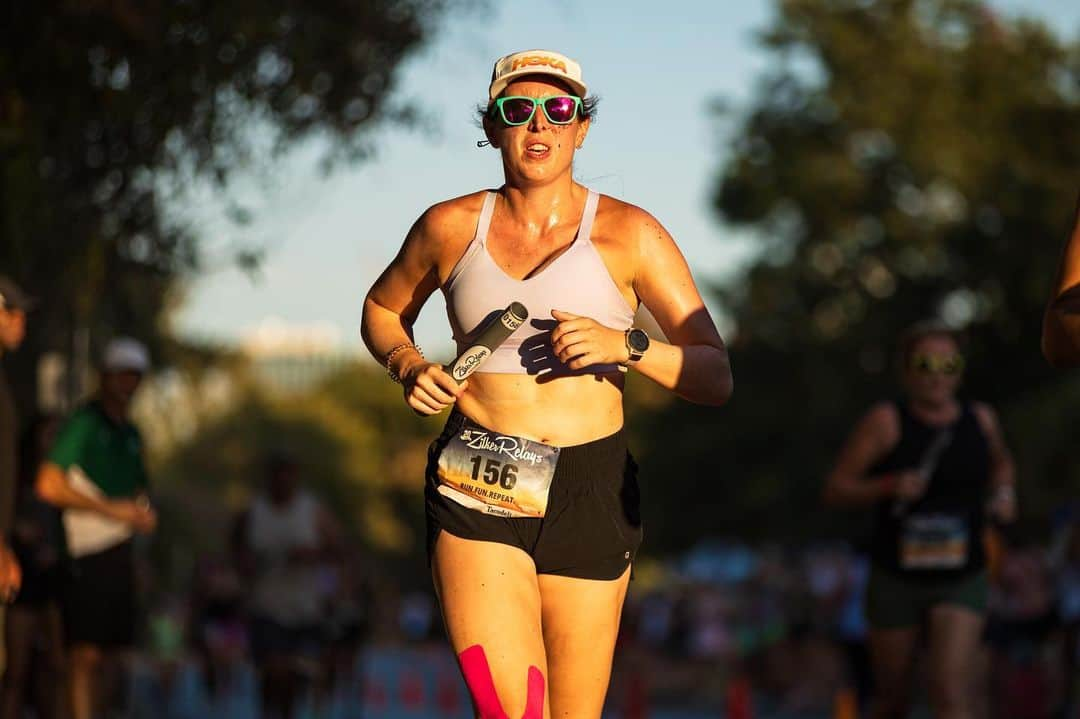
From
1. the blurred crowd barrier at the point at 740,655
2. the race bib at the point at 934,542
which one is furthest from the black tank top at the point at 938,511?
the blurred crowd barrier at the point at 740,655

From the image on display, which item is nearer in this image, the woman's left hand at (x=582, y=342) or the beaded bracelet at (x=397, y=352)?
the woman's left hand at (x=582, y=342)

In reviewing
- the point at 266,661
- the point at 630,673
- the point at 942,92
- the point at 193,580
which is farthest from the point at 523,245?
the point at 942,92

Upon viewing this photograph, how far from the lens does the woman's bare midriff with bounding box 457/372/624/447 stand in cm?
561

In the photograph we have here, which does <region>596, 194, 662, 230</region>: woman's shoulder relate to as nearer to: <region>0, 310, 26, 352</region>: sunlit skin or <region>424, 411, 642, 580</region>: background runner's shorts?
<region>424, 411, 642, 580</region>: background runner's shorts

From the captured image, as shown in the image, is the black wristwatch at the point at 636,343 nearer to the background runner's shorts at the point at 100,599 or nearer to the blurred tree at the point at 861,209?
the background runner's shorts at the point at 100,599

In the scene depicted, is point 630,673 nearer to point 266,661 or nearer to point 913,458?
point 266,661

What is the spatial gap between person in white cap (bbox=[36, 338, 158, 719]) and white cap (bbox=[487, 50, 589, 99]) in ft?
17.3

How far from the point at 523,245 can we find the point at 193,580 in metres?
15.1

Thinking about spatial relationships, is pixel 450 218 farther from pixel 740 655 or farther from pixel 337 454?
pixel 337 454

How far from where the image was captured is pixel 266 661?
14117 mm

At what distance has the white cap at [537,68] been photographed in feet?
18.4

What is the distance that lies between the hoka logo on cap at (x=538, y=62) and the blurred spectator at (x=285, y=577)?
810 centimetres

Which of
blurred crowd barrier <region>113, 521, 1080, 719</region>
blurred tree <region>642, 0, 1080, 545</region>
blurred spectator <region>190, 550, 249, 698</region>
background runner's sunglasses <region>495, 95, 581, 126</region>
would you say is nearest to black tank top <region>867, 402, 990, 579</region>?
blurred crowd barrier <region>113, 521, 1080, 719</region>

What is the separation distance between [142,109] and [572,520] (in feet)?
A: 29.7
